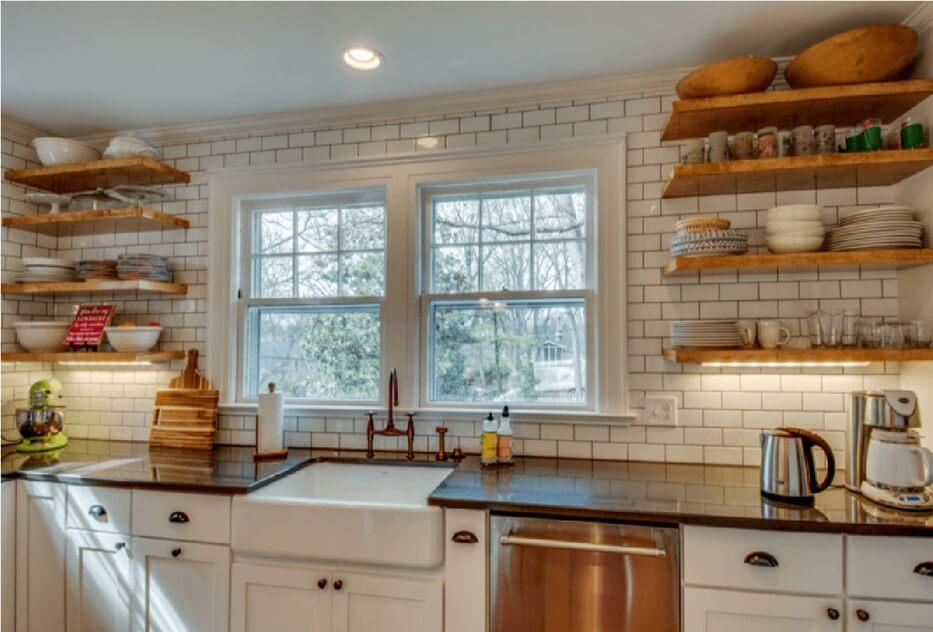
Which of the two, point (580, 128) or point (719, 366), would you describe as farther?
point (580, 128)

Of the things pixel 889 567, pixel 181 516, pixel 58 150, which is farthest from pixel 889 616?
pixel 58 150

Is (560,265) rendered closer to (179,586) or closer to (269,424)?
(269,424)

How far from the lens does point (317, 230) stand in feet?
8.45

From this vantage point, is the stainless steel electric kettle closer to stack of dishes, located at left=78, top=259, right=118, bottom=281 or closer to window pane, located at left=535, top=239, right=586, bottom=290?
window pane, located at left=535, top=239, right=586, bottom=290

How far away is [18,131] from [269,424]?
2.00 meters

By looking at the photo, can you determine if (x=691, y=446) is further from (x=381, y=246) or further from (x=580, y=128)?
(x=381, y=246)

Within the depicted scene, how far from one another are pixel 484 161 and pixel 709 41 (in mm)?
968

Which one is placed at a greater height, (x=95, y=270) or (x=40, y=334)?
(x=95, y=270)

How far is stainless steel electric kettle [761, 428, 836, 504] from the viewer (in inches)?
62.2

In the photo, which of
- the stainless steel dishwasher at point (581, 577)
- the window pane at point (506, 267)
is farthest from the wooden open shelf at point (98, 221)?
the stainless steel dishwasher at point (581, 577)

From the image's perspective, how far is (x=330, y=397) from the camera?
2504 mm

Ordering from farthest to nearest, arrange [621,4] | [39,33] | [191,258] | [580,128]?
[191,258] < [580,128] < [39,33] < [621,4]

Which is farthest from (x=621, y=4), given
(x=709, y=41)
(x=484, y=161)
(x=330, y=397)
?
(x=330, y=397)

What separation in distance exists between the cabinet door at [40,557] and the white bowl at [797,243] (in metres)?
2.80
